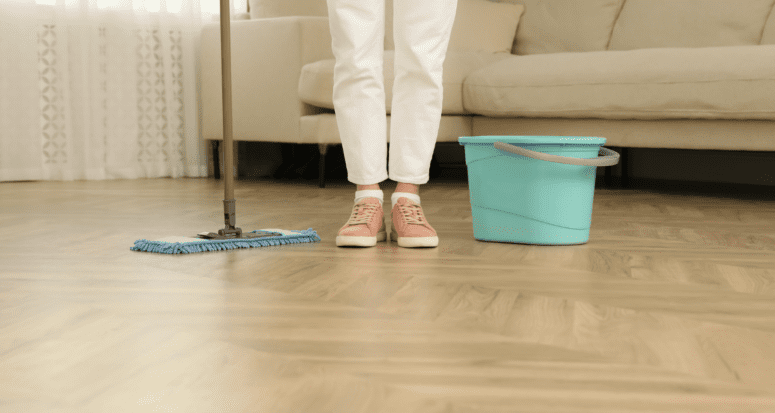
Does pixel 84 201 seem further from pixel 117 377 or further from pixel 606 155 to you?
pixel 117 377

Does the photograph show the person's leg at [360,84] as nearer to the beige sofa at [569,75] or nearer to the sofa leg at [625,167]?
the beige sofa at [569,75]

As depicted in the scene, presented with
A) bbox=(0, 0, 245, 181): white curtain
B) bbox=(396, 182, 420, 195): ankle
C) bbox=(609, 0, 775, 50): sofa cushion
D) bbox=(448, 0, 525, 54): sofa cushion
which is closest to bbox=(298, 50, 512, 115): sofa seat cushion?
bbox=(448, 0, 525, 54): sofa cushion

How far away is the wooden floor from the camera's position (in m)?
0.59

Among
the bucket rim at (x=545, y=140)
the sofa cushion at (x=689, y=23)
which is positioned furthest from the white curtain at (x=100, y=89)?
the bucket rim at (x=545, y=140)

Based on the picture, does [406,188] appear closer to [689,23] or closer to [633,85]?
[633,85]

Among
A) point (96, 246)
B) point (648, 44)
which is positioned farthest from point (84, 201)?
point (648, 44)

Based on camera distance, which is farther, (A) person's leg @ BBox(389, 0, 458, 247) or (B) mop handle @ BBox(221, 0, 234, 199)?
(A) person's leg @ BBox(389, 0, 458, 247)

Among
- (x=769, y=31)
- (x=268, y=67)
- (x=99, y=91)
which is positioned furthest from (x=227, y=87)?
(x=769, y=31)

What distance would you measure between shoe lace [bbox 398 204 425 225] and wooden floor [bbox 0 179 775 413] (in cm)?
6

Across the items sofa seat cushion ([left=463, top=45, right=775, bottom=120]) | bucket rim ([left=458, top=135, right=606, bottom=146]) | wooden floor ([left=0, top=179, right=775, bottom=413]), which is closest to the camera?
wooden floor ([left=0, top=179, right=775, bottom=413])

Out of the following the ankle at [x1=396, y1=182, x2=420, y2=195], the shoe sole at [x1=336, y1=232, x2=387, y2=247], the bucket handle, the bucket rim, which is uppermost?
the bucket rim

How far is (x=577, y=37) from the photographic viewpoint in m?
3.01

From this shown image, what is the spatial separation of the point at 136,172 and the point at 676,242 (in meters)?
2.27

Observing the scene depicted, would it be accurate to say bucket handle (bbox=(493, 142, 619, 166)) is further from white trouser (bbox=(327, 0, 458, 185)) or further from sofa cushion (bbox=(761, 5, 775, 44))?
sofa cushion (bbox=(761, 5, 775, 44))
